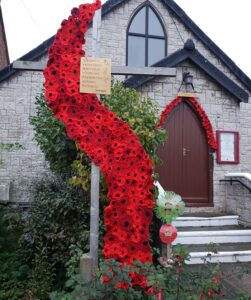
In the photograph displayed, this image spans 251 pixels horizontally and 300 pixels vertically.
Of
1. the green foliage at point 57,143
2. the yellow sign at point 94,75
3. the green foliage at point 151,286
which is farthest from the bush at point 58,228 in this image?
the yellow sign at point 94,75

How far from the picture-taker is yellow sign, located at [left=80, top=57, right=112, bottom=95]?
379cm

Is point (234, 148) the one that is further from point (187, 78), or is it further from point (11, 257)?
point (11, 257)

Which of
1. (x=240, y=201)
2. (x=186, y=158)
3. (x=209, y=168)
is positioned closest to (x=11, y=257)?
(x=186, y=158)

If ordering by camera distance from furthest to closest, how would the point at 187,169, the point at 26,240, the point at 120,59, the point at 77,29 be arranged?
the point at 120,59, the point at 187,169, the point at 26,240, the point at 77,29

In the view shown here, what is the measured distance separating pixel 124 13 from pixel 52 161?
633cm

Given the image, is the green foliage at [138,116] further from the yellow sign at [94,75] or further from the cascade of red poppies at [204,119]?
the cascade of red poppies at [204,119]

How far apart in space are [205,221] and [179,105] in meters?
2.88

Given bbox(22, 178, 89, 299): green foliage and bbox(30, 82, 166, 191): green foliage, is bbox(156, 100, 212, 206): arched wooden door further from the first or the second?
bbox(22, 178, 89, 299): green foliage

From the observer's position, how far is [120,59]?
10211mm

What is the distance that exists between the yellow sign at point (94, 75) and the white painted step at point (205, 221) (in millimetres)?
3789

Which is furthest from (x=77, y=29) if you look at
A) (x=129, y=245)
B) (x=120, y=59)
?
(x=120, y=59)

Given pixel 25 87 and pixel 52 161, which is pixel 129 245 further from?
pixel 25 87

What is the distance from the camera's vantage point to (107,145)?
3.93 meters

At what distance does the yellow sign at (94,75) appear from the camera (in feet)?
12.4
